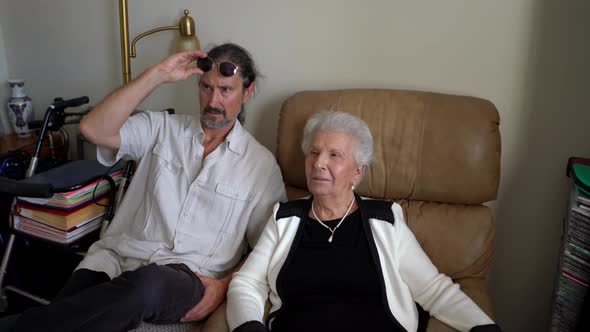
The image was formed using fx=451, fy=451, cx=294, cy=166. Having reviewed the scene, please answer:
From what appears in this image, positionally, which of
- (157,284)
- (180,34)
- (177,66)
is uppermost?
(180,34)

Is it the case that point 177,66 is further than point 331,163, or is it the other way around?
point 177,66

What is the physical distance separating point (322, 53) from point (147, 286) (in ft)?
3.85

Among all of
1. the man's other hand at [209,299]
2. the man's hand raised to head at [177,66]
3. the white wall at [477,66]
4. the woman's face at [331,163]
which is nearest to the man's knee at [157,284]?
the man's other hand at [209,299]

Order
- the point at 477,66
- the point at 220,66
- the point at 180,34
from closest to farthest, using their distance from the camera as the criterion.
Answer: the point at 220,66, the point at 477,66, the point at 180,34

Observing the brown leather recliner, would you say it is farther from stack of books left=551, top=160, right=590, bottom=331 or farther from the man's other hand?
the man's other hand

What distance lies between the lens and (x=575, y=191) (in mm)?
1384

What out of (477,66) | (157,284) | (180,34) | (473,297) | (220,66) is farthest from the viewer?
(180,34)

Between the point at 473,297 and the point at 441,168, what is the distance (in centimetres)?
44

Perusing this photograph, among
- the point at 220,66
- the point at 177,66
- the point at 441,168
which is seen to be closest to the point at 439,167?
the point at 441,168

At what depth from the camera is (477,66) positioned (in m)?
1.72

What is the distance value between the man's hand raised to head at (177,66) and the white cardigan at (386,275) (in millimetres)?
578

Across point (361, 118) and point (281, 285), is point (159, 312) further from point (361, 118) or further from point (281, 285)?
point (361, 118)

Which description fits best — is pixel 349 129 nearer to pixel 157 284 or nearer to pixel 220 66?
pixel 220 66

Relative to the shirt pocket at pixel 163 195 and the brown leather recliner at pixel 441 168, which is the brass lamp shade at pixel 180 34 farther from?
the brown leather recliner at pixel 441 168
